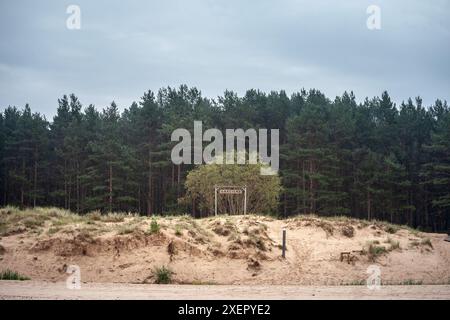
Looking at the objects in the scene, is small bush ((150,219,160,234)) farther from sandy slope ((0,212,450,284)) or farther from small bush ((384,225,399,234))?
small bush ((384,225,399,234))

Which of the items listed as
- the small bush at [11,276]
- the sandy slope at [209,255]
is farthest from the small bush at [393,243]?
the small bush at [11,276]

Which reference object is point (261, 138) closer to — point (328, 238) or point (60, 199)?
point (60, 199)

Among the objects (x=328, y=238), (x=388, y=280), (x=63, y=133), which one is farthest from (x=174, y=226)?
(x=63, y=133)

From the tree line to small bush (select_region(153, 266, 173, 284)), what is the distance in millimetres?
37410

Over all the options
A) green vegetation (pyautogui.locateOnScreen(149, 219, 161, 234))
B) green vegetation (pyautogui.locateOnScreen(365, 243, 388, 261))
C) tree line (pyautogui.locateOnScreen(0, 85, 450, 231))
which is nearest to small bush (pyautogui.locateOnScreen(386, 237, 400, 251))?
green vegetation (pyautogui.locateOnScreen(365, 243, 388, 261))

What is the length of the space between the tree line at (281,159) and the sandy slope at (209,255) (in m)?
30.6

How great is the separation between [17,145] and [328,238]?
50000mm

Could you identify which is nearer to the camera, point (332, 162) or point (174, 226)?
point (174, 226)

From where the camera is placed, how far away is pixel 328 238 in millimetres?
26719

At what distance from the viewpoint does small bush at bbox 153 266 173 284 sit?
768 inches

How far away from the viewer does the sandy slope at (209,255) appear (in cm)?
2050

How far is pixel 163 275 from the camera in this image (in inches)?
778
